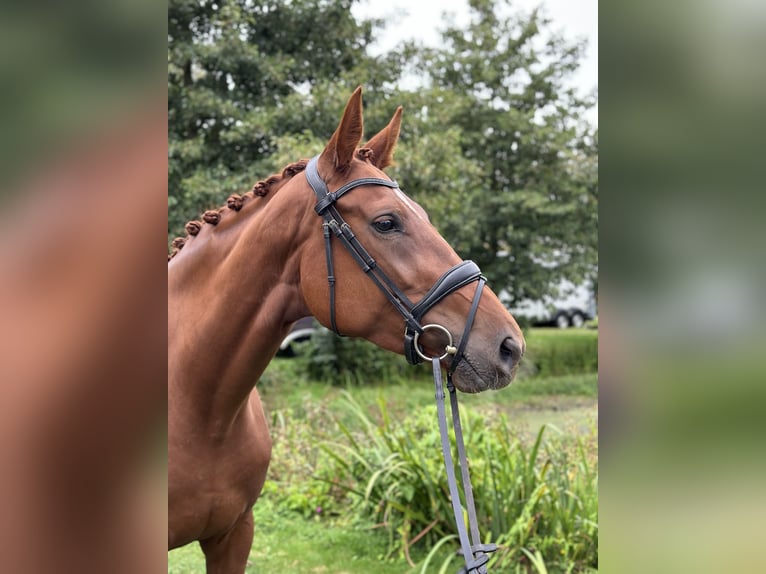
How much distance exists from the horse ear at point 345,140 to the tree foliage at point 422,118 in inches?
210

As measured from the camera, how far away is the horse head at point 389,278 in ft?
6.26

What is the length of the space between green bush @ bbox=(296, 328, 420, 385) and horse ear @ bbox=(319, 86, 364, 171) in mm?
8062

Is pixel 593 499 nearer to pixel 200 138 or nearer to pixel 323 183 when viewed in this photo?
pixel 323 183

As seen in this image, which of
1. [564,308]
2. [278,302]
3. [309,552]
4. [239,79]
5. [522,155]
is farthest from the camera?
[564,308]

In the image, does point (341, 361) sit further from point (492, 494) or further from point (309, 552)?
point (492, 494)

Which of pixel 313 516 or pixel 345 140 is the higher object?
pixel 345 140

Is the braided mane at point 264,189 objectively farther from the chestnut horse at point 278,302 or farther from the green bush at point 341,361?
the green bush at point 341,361

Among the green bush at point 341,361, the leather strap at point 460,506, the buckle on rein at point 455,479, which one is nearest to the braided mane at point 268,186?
the buckle on rein at point 455,479

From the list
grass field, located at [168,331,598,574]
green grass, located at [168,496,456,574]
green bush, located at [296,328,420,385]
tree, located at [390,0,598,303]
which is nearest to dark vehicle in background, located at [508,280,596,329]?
tree, located at [390,0,598,303]

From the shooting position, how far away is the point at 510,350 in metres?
1.91

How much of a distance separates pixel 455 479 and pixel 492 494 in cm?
241

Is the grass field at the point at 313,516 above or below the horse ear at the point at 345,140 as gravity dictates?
below

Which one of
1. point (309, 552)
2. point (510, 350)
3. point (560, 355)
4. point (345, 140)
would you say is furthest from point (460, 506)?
point (560, 355)
